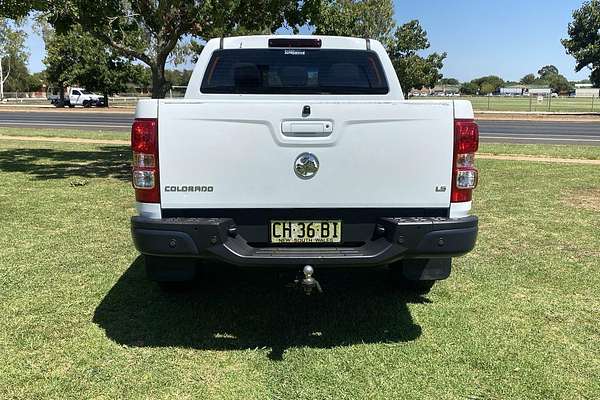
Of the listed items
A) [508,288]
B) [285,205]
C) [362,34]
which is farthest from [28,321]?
[362,34]

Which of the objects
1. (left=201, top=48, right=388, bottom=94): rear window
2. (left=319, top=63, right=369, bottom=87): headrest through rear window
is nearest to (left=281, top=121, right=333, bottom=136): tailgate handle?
(left=201, top=48, right=388, bottom=94): rear window

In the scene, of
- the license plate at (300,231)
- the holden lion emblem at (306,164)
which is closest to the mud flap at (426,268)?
the license plate at (300,231)

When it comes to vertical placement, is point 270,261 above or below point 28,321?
above

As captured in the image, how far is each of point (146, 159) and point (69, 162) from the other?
34.0 feet

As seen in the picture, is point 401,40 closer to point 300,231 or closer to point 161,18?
point 161,18

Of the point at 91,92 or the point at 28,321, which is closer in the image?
the point at 28,321

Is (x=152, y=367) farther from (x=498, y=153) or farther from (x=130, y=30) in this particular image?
(x=498, y=153)

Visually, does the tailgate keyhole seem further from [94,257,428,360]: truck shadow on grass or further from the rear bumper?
[94,257,428,360]: truck shadow on grass

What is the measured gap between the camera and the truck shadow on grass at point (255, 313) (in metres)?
3.86

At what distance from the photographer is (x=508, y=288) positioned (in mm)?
4836

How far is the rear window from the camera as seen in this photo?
494cm

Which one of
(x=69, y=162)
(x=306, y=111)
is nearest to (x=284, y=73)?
(x=306, y=111)

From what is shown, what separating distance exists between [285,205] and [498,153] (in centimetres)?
1245

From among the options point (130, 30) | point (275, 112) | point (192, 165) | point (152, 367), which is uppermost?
point (130, 30)
